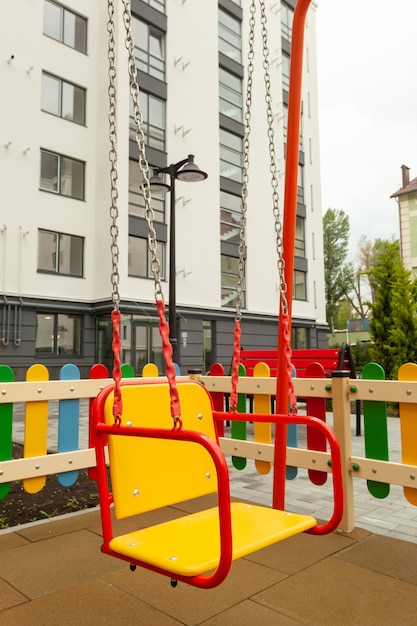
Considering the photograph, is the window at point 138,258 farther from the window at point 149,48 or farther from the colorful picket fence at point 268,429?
the colorful picket fence at point 268,429

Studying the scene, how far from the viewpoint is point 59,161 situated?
1814cm

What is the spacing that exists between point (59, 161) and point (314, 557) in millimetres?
17738

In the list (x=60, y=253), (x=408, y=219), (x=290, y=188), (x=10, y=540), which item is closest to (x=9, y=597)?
(x=10, y=540)

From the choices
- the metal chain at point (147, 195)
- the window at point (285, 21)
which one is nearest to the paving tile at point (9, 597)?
the metal chain at point (147, 195)

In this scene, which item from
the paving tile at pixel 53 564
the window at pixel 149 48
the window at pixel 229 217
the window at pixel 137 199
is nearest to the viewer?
the paving tile at pixel 53 564

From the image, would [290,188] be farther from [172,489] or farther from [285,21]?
[285,21]

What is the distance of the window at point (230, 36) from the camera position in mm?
23594

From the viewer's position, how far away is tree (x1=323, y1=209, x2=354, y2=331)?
4303cm

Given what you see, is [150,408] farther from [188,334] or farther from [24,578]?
[188,334]

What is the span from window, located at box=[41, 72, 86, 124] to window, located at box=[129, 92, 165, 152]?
1.96 m

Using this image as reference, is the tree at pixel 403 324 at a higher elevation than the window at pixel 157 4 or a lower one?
lower

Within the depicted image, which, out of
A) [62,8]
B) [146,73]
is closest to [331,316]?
[146,73]

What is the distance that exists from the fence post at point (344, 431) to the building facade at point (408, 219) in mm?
33416

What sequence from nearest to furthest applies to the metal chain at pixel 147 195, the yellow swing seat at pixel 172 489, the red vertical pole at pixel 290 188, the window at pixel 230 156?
the yellow swing seat at pixel 172 489
the metal chain at pixel 147 195
the red vertical pole at pixel 290 188
the window at pixel 230 156
